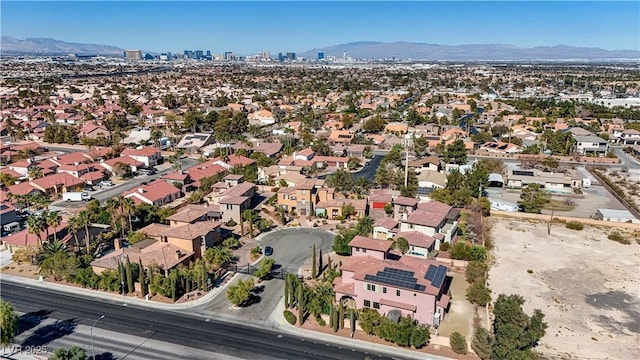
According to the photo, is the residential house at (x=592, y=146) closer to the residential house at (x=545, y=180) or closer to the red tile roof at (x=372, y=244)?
the residential house at (x=545, y=180)

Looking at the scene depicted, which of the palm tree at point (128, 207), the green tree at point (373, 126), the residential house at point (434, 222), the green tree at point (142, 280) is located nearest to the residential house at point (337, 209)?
the residential house at point (434, 222)

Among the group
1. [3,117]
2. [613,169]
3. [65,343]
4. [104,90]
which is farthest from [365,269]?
[104,90]

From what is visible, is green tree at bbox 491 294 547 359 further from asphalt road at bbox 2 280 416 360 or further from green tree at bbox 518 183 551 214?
green tree at bbox 518 183 551 214

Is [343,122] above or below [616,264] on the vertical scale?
above

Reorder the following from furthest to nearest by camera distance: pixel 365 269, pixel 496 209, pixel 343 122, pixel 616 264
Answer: pixel 343 122 < pixel 496 209 < pixel 616 264 < pixel 365 269

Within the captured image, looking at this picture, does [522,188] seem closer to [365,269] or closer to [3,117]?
[365,269]

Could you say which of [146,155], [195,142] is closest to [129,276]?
[146,155]

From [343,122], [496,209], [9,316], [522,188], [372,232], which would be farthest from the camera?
[343,122]
